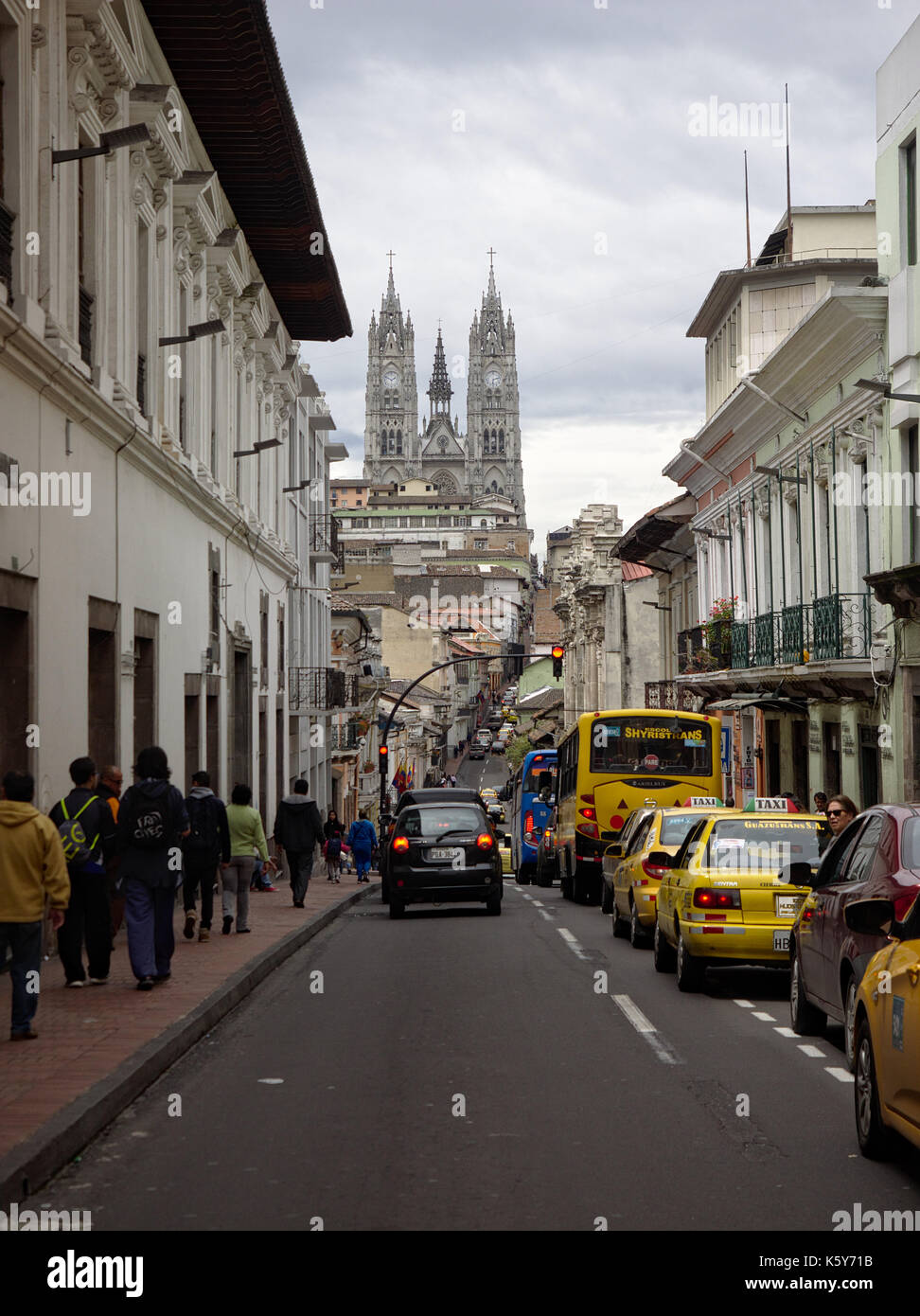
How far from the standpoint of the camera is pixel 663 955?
1493 centimetres

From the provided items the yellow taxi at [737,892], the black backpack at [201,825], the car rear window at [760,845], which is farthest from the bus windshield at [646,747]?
the car rear window at [760,845]

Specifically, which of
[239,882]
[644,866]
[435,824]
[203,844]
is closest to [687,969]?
[644,866]

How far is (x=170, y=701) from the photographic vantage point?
2186 centimetres

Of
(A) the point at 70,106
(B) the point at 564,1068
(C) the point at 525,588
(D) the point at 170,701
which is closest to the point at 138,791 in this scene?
(B) the point at 564,1068

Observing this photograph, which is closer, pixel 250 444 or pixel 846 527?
pixel 846 527

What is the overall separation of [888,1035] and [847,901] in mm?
2649

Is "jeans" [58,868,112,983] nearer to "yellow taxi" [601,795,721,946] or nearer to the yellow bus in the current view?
"yellow taxi" [601,795,721,946]

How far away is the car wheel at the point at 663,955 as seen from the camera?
1484 centimetres

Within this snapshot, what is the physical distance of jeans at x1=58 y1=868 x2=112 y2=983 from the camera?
12.3 metres

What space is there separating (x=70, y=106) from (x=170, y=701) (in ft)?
27.8

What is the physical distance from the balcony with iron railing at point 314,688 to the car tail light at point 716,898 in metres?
25.0

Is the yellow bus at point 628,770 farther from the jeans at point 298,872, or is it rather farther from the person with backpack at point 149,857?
the person with backpack at point 149,857
